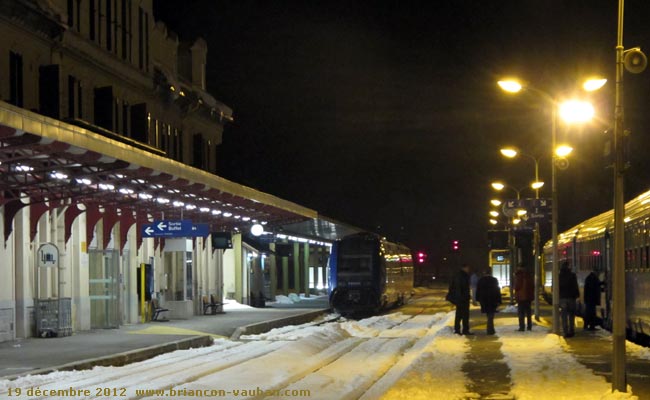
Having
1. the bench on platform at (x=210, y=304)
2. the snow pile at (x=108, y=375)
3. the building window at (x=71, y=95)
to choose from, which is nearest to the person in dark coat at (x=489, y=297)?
the snow pile at (x=108, y=375)

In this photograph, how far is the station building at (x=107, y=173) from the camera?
2083cm

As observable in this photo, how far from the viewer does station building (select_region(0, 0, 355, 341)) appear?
20.8 meters

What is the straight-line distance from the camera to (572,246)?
3512 cm

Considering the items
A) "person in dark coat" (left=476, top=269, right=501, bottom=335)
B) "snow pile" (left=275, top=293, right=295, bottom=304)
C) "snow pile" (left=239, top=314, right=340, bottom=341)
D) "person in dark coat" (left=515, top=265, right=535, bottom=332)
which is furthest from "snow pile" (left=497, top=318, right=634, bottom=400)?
"snow pile" (left=275, top=293, right=295, bottom=304)

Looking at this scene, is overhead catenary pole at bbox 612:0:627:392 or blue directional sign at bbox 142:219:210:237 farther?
blue directional sign at bbox 142:219:210:237

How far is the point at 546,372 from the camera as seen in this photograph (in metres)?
16.5

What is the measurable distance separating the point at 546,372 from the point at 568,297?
798 centimetres

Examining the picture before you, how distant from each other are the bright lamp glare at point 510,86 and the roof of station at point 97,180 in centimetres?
763

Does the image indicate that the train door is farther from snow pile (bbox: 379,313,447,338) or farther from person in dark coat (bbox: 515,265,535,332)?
snow pile (bbox: 379,313,447,338)

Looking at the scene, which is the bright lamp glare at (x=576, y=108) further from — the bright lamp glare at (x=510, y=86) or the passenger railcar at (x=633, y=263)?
the passenger railcar at (x=633, y=263)

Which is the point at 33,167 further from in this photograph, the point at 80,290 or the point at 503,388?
the point at 503,388

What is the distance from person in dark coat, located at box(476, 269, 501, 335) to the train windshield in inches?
606

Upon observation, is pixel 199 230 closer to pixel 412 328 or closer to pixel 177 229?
pixel 177 229

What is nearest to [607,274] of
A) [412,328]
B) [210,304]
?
[412,328]
